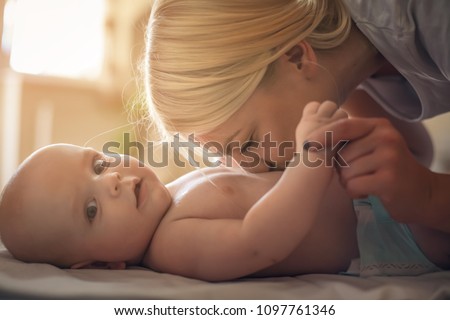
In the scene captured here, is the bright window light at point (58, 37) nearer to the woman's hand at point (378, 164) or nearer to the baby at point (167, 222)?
the baby at point (167, 222)

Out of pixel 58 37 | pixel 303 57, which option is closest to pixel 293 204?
pixel 303 57

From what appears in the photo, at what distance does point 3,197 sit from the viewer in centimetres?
59

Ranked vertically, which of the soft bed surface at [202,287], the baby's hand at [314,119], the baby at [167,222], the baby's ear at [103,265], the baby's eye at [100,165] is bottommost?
the baby's ear at [103,265]

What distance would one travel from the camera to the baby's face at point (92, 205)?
1.89 feet

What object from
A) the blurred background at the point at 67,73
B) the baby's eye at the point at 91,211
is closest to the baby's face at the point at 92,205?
the baby's eye at the point at 91,211

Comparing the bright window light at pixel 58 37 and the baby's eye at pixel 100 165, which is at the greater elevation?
the bright window light at pixel 58 37

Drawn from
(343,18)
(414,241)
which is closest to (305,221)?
(414,241)

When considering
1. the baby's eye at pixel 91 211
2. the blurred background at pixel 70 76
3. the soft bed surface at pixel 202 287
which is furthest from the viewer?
the blurred background at pixel 70 76

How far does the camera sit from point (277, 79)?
59cm

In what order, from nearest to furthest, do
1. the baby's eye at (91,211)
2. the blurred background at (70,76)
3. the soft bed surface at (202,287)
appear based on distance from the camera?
the soft bed surface at (202,287) < the baby's eye at (91,211) < the blurred background at (70,76)

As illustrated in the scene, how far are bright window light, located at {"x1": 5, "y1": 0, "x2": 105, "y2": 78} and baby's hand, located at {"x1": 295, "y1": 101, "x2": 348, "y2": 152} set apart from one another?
477 mm

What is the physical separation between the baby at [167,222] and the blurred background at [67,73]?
4.6 inches

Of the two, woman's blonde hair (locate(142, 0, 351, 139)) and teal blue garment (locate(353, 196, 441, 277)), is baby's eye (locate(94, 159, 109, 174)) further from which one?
teal blue garment (locate(353, 196, 441, 277))

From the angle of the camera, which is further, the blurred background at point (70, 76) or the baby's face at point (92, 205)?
the blurred background at point (70, 76)
